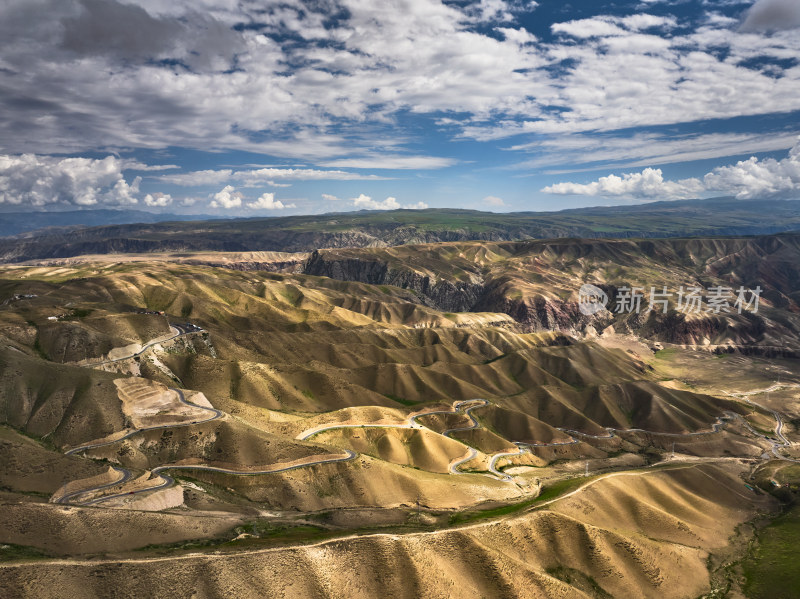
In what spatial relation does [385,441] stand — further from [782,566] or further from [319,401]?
[782,566]

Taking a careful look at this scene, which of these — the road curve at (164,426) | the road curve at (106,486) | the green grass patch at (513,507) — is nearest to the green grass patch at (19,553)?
the road curve at (106,486)

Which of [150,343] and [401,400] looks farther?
[401,400]

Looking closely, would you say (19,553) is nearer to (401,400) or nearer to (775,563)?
(775,563)

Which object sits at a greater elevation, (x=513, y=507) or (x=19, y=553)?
Answer: (x=19, y=553)

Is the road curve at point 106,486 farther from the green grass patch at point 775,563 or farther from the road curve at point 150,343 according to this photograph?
the green grass patch at point 775,563

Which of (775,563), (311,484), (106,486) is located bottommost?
(775,563)

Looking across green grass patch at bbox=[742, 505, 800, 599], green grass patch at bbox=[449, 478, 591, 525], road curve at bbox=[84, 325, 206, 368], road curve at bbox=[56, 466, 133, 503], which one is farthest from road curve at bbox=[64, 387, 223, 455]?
green grass patch at bbox=[742, 505, 800, 599]

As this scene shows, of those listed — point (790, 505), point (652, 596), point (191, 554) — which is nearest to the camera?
point (191, 554)

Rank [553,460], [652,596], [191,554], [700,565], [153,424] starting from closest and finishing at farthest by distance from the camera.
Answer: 1. [191,554]
2. [652,596]
3. [700,565]
4. [153,424]
5. [553,460]

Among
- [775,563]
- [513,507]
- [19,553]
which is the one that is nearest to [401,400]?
[513,507]

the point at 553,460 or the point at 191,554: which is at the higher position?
the point at 191,554

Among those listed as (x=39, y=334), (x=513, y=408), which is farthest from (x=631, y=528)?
(x=39, y=334)
